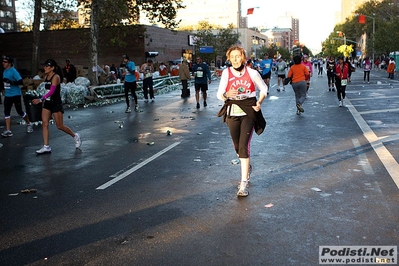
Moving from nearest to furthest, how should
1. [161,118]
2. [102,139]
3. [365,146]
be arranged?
[365,146], [102,139], [161,118]

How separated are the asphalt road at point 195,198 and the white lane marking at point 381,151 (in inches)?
0.9

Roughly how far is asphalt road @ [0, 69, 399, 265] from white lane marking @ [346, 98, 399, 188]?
0.07ft

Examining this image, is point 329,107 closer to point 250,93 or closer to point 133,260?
point 250,93

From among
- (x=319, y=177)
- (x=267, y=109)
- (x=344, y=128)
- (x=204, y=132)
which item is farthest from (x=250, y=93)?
(x=267, y=109)

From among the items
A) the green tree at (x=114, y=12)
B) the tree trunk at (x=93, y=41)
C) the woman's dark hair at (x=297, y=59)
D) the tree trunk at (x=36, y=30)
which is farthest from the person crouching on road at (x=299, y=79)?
the tree trunk at (x=36, y=30)

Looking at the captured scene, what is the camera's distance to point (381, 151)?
8.31 metres

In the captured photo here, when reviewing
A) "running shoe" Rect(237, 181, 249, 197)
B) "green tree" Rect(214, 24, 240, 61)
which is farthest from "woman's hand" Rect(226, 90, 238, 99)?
"green tree" Rect(214, 24, 240, 61)

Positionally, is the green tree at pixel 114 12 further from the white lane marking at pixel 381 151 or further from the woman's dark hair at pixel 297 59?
the white lane marking at pixel 381 151

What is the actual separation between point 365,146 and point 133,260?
625cm

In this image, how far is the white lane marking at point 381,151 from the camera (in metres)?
6.76

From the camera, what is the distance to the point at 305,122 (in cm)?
1247

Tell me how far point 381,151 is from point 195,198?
14.1ft

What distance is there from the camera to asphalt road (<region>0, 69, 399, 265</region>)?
13.7 feet

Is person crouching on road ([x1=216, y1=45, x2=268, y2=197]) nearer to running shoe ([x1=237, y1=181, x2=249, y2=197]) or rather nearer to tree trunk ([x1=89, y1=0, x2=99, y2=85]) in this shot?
running shoe ([x1=237, y1=181, x2=249, y2=197])
